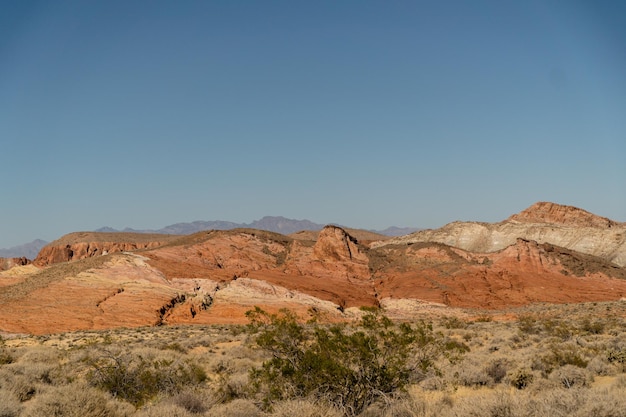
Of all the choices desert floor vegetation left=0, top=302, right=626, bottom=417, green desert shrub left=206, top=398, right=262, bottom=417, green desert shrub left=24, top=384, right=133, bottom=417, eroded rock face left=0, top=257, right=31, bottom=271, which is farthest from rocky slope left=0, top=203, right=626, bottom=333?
eroded rock face left=0, top=257, right=31, bottom=271

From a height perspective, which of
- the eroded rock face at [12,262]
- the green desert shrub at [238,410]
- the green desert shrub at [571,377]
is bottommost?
the eroded rock face at [12,262]

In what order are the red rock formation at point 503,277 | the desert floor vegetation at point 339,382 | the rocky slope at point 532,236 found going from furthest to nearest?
the rocky slope at point 532,236 < the red rock formation at point 503,277 < the desert floor vegetation at point 339,382

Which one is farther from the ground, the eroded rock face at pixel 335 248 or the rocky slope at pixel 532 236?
the rocky slope at pixel 532 236

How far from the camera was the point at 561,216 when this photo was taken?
3868 inches

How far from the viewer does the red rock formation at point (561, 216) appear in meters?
95.7

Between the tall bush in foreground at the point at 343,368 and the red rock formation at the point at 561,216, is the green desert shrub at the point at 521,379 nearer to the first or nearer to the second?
the tall bush in foreground at the point at 343,368

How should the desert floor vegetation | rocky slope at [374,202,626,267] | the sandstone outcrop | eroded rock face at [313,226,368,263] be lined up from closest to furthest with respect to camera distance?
the desert floor vegetation → eroded rock face at [313,226,368,263] → rocky slope at [374,202,626,267] → the sandstone outcrop

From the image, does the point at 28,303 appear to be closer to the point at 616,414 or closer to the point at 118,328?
the point at 118,328

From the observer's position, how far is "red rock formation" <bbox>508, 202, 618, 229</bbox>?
95688 mm

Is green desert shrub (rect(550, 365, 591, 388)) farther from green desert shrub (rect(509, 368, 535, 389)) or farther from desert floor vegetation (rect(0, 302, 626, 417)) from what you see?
green desert shrub (rect(509, 368, 535, 389))

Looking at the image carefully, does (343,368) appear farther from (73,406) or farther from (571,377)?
(571,377)

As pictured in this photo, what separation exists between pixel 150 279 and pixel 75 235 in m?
111

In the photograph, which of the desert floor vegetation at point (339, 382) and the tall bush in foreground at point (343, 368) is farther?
the tall bush in foreground at point (343, 368)

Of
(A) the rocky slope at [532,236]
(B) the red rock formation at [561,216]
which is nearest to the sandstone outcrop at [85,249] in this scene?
(A) the rocky slope at [532,236]
